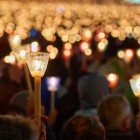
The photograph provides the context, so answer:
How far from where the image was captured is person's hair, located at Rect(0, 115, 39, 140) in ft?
10.6

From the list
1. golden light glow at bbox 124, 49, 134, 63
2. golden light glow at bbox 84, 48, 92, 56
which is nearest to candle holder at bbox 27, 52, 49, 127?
golden light glow at bbox 124, 49, 134, 63

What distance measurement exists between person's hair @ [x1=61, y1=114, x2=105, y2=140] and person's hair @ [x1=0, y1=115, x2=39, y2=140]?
72 cm

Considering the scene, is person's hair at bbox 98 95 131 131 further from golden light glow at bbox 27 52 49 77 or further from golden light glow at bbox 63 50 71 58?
golden light glow at bbox 63 50 71 58

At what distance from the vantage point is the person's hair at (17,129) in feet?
10.6

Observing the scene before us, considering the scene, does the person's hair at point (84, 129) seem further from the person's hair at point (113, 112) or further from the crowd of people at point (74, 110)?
the person's hair at point (113, 112)

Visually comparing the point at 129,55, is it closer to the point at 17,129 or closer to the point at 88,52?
the point at 88,52

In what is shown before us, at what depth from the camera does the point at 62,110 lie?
6.61 metres

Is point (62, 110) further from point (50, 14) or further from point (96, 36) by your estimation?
point (50, 14)

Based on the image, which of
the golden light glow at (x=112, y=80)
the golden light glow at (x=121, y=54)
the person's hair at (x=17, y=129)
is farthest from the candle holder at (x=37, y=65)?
the golden light glow at (x=121, y=54)

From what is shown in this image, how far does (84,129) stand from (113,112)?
1.18m

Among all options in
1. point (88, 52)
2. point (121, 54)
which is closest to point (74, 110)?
point (88, 52)

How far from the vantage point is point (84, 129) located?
4.08 metres

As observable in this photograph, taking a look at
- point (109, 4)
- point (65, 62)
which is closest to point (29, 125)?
point (65, 62)

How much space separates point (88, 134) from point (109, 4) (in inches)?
658
